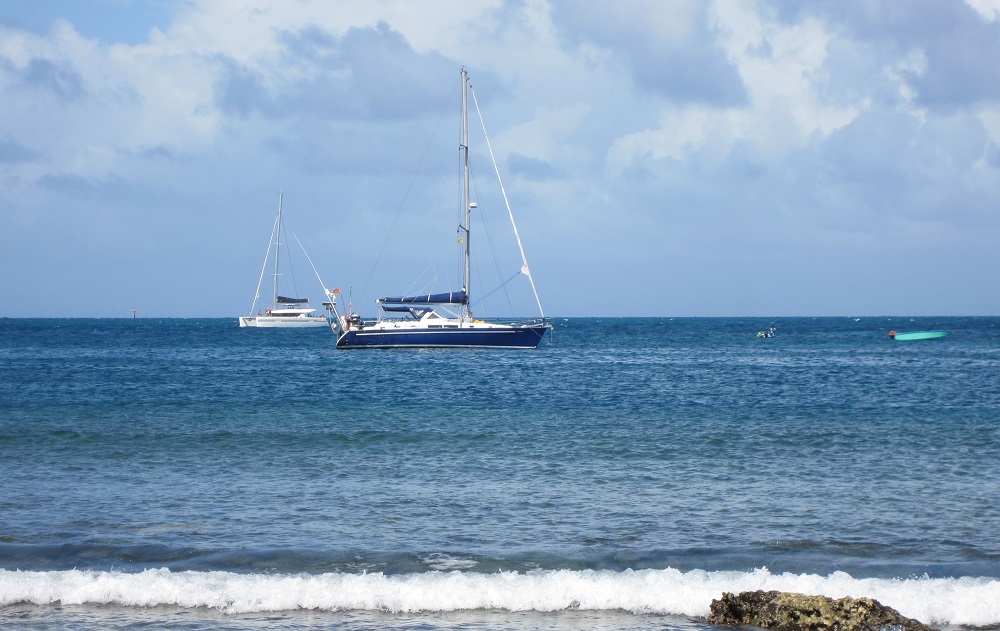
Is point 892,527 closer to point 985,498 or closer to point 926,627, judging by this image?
point 985,498

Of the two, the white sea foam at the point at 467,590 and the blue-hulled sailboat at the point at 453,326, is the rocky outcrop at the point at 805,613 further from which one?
the blue-hulled sailboat at the point at 453,326

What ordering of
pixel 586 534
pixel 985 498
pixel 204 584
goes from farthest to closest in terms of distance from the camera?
pixel 985 498, pixel 586 534, pixel 204 584

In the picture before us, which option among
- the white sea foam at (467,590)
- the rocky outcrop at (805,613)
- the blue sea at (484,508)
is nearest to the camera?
the rocky outcrop at (805,613)

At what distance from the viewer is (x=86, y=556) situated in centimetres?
1262

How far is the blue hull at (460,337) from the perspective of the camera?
61062 millimetres

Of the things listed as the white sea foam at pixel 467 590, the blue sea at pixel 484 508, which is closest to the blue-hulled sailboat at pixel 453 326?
the blue sea at pixel 484 508

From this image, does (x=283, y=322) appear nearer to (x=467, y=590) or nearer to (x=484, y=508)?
(x=484, y=508)

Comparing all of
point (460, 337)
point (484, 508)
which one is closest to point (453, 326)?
point (460, 337)

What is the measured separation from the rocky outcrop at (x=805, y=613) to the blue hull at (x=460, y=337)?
5114 cm

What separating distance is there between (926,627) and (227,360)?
186 ft

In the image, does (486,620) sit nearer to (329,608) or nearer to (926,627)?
(329,608)

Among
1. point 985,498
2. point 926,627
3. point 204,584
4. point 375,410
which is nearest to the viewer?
point 926,627

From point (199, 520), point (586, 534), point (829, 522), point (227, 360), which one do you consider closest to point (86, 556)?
point (199, 520)

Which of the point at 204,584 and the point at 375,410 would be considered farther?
the point at 375,410
